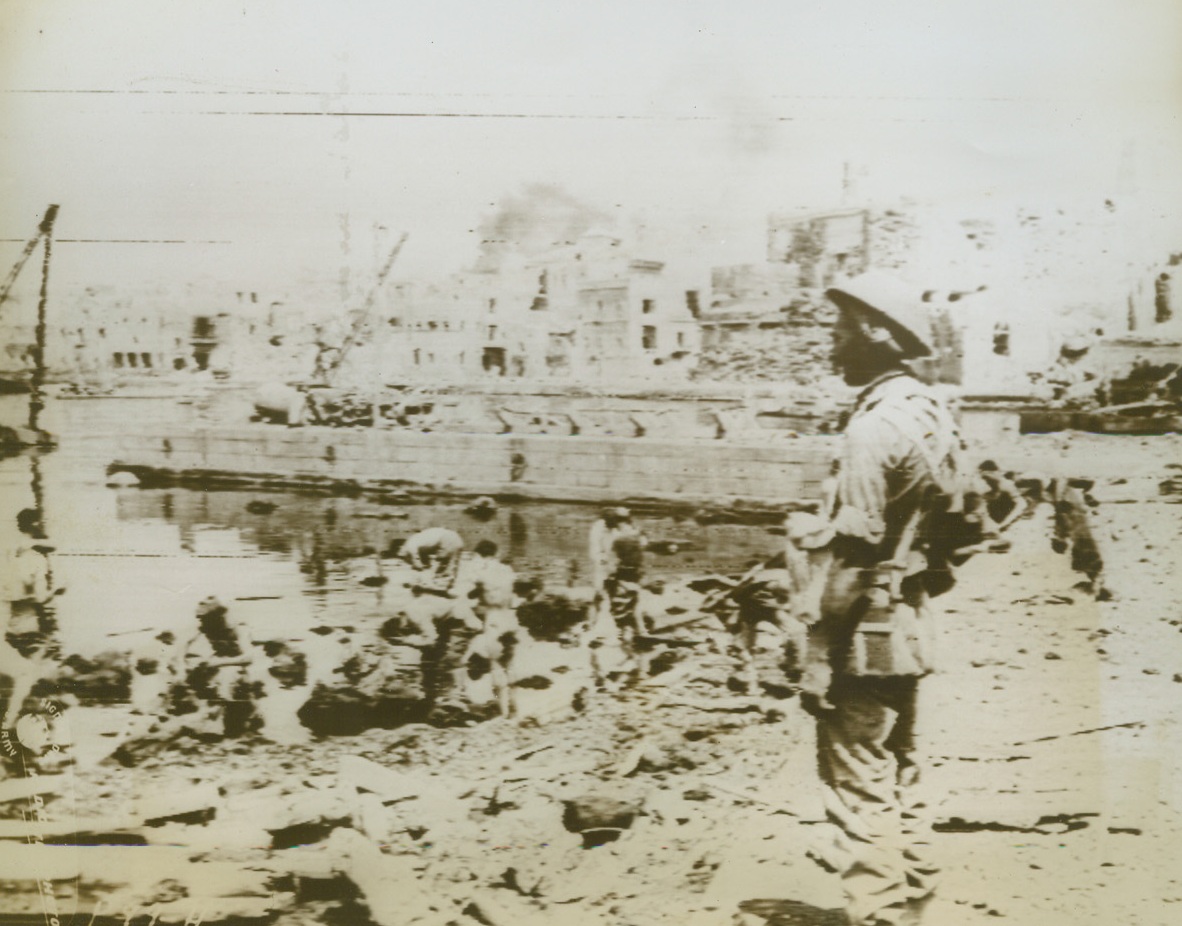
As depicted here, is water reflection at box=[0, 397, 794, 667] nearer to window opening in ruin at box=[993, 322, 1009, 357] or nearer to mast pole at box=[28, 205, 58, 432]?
mast pole at box=[28, 205, 58, 432]

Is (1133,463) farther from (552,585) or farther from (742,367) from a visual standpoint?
(552,585)

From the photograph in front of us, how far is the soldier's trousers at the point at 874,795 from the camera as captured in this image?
5.32 ft

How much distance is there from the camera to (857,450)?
160 centimetres

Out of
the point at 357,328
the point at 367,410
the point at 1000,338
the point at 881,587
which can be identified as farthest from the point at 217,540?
the point at 1000,338

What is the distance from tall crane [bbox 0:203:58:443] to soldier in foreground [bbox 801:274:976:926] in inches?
62.4

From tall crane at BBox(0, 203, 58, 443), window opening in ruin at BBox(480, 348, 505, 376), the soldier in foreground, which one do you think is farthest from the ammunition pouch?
tall crane at BBox(0, 203, 58, 443)

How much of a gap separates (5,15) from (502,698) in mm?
1705

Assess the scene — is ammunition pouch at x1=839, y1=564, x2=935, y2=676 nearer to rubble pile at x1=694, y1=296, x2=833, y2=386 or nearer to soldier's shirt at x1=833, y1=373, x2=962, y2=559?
soldier's shirt at x1=833, y1=373, x2=962, y2=559

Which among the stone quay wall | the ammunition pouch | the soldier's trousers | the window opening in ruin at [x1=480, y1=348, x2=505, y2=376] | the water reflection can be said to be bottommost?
the soldier's trousers

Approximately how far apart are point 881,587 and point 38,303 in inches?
71.2

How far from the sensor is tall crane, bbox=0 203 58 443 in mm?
1587

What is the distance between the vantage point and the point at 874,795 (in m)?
1.63

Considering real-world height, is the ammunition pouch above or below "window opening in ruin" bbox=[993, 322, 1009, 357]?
below

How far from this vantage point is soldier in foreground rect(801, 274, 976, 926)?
1.59 meters
